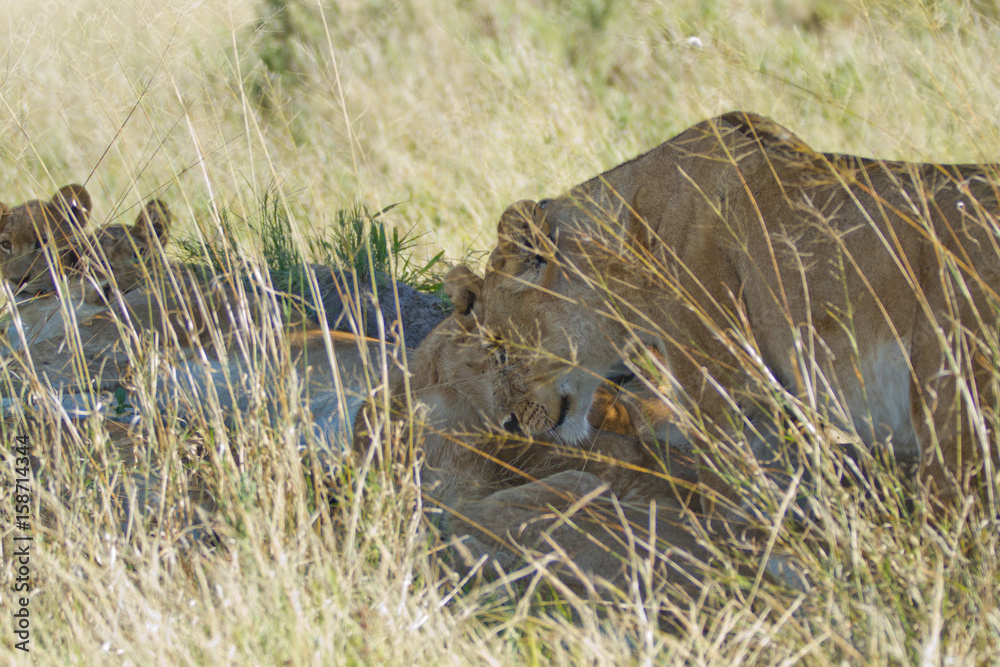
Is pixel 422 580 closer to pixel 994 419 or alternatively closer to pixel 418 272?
pixel 994 419

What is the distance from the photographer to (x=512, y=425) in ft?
12.0

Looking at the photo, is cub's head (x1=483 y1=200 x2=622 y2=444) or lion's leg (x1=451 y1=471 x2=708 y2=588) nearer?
lion's leg (x1=451 y1=471 x2=708 y2=588)

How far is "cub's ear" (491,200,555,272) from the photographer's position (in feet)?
10.9

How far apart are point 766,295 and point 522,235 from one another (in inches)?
35.2

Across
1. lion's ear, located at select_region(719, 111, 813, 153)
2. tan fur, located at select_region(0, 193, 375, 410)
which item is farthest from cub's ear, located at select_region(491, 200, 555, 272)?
tan fur, located at select_region(0, 193, 375, 410)

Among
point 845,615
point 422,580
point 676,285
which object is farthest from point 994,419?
point 422,580

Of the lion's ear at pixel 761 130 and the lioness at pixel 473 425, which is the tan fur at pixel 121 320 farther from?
the lion's ear at pixel 761 130

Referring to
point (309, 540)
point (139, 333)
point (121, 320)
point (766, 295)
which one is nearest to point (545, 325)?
point (766, 295)

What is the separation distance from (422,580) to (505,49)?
A: 674 centimetres

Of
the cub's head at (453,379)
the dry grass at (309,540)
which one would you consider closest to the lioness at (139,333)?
the cub's head at (453,379)

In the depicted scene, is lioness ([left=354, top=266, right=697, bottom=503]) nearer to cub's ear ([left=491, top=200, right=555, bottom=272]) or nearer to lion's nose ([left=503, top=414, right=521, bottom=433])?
lion's nose ([left=503, top=414, right=521, bottom=433])

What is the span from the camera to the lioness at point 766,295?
234cm

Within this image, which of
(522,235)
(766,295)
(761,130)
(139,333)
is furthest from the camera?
(139,333)

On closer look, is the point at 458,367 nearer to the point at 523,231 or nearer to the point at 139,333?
the point at 523,231
